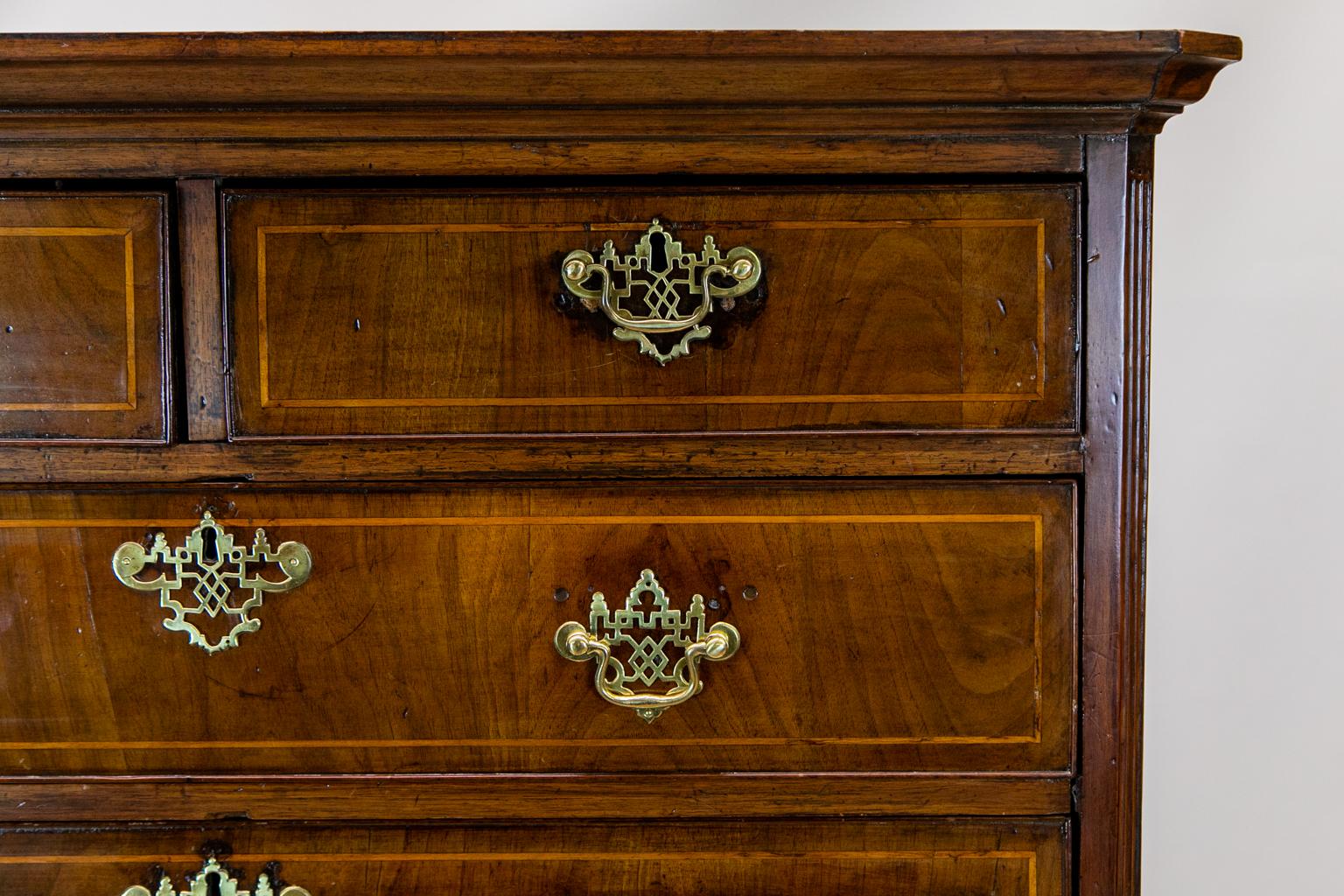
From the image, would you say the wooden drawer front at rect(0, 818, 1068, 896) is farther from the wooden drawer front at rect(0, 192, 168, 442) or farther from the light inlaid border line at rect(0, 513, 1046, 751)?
the wooden drawer front at rect(0, 192, 168, 442)

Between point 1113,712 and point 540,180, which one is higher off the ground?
point 540,180

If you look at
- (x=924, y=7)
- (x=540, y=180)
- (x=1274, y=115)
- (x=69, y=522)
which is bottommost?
(x=69, y=522)

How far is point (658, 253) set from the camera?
85cm

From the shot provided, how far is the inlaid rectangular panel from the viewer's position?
0.86 meters

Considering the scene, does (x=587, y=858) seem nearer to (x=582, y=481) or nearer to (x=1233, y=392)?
(x=582, y=481)

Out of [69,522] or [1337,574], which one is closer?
[69,522]

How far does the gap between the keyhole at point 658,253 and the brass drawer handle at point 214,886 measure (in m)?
0.56

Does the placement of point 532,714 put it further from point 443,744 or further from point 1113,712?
point 1113,712

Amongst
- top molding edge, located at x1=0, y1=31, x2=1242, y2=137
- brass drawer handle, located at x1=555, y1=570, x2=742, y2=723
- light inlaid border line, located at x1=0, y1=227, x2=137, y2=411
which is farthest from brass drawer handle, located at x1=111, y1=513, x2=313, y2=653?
top molding edge, located at x1=0, y1=31, x2=1242, y2=137

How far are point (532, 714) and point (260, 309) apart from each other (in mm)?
379

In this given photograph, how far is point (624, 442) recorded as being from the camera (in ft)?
2.79

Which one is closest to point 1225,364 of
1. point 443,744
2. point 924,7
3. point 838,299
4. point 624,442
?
point 924,7

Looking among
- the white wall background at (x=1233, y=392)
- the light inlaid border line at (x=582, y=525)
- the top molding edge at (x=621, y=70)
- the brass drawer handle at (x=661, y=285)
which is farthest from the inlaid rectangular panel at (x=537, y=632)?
the white wall background at (x=1233, y=392)

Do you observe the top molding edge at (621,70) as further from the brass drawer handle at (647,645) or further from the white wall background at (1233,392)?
the white wall background at (1233,392)
